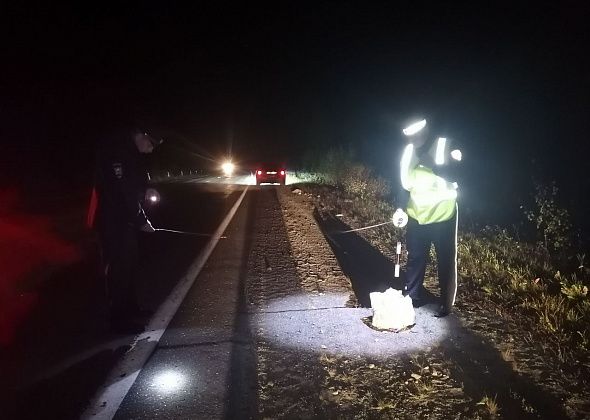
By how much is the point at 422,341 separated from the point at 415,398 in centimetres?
100

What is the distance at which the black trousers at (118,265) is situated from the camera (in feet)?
15.0

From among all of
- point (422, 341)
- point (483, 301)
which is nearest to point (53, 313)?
point (422, 341)

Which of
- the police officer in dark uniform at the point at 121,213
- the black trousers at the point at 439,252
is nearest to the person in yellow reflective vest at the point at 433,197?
the black trousers at the point at 439,252

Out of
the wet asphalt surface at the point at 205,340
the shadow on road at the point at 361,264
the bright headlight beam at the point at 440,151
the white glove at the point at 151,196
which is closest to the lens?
the wet asphalt surface at the point at 205,340

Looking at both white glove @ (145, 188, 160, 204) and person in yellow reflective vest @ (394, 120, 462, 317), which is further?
white glove @ (145, 188, 160, 204)

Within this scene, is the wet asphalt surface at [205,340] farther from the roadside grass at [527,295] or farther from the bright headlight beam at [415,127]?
the bright headlight beam at [415,127]

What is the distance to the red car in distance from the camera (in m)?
25.2

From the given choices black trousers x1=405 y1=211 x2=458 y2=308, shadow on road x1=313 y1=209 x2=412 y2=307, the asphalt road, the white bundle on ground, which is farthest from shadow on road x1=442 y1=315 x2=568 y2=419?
the asphalt road

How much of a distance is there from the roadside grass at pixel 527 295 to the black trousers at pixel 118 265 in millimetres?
2938

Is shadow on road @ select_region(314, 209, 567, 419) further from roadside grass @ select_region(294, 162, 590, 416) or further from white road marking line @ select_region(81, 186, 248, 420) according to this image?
white road marking line @ select_region(81, 186, 248, 420)

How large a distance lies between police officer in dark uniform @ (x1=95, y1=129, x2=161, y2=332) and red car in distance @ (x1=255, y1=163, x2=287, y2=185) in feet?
66.9

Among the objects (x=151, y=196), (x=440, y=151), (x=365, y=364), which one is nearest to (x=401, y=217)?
(x=440, y=151)

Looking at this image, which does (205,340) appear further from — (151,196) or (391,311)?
(391,311)

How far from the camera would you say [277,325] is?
4.66 m
